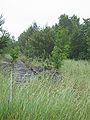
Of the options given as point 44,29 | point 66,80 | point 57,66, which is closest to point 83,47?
point 44,29

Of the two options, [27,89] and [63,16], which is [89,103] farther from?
[63,16]

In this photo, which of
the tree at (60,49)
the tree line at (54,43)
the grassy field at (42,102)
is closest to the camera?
the grassy field at (42,102)

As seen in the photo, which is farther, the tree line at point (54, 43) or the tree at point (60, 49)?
the tree line at point (54, 43)

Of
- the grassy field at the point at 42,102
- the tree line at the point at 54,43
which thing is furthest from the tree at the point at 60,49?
the grassy field at the point at 42,102

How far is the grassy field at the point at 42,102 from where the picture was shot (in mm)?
4863

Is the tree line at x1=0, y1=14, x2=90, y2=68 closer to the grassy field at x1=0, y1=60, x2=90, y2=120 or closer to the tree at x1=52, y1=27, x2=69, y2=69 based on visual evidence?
the tree at x1=52, y1=27, x2=69, y2=69

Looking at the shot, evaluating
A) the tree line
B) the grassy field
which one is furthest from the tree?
the grassy field

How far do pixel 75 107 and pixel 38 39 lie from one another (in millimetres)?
21106

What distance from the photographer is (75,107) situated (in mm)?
5316

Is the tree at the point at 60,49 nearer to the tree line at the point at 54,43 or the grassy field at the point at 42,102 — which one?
the tree line at the point at 54,43

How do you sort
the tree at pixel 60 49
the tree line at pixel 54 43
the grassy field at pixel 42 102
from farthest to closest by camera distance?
the tree line at pixel 54 43 < the tree at pixel 60 49 < the grassy field at pixel 42 102

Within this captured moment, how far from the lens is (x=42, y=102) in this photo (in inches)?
200

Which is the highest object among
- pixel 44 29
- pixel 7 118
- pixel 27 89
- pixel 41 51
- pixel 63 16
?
pixel 63 16

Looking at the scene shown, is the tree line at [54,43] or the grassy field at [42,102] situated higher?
the tree line at [54,43]
